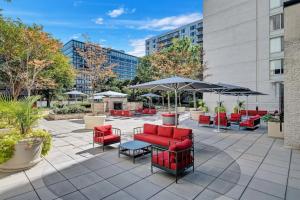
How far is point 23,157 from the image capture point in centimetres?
547

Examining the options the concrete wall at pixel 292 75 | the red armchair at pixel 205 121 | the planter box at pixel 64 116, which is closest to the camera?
the concrete wall at pixel 292 75

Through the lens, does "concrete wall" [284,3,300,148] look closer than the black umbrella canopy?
Yes

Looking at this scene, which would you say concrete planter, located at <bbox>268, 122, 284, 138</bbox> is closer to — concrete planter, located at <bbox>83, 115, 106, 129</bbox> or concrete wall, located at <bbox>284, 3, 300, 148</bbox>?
concrete wall, located at <bbox>284, 3, 300, 148</bbox>

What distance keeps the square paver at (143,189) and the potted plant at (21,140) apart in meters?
3.46

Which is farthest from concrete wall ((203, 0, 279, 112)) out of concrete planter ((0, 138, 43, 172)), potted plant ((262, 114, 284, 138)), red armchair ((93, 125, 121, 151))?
concrete planter ((0, 138, 43, 172))

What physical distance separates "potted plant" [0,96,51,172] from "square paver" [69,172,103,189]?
1881 mm

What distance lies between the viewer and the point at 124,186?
14.9 feet

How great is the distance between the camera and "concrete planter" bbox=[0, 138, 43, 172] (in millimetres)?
5363

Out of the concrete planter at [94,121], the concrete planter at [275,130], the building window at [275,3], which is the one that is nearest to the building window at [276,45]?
the building window at [275,3]

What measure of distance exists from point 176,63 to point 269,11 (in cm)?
1396

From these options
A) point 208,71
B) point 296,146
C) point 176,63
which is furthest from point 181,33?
point 296,146

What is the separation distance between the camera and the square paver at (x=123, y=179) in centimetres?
465

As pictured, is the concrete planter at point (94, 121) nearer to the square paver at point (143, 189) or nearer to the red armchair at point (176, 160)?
the red armchair at point (176, 160)

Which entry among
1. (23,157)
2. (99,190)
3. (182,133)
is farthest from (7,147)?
(182,133)
